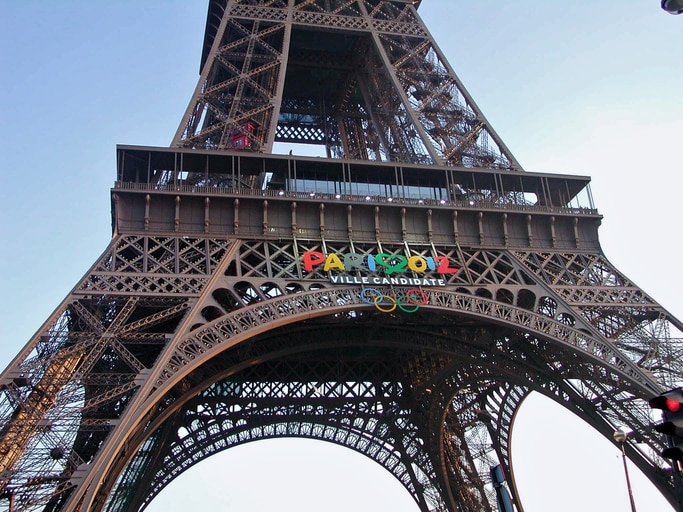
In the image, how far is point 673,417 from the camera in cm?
795

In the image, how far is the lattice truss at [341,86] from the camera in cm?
3469

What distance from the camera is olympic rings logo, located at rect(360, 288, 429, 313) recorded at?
2816 centimetres

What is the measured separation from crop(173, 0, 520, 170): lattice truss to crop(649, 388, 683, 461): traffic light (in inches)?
1007

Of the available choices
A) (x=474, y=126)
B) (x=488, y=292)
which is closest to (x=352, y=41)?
(x=474, y=126)

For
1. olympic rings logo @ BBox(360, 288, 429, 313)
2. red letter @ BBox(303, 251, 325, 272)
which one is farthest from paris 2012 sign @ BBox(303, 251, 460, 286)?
olympic rings logo @ BBox(360, 288, 429, 313)

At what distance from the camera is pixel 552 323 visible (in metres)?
28.6

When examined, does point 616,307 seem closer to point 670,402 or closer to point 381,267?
point 381,267

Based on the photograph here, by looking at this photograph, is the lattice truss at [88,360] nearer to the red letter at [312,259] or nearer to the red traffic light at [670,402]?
the red letter at [312,259]

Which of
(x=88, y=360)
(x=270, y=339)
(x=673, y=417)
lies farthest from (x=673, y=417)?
(x=270, y=339)

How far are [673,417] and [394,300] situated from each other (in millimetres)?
20497

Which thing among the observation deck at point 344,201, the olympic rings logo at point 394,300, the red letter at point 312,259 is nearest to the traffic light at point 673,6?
the olympic rings logo at point 394,300

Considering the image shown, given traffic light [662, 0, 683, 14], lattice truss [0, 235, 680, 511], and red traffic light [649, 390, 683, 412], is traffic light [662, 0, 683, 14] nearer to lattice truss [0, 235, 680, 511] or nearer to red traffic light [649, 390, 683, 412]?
red traffic light [649, 390, 683, 412]

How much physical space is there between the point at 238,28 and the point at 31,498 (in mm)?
25527

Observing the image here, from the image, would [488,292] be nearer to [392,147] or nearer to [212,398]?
[392,147]
